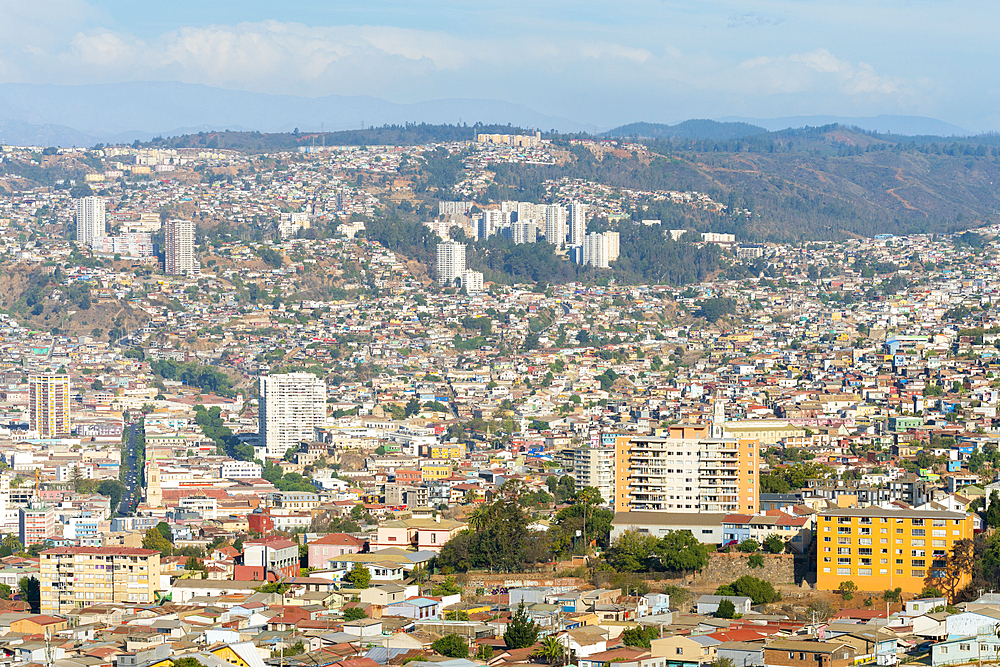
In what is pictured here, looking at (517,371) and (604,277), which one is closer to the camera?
(517,371)

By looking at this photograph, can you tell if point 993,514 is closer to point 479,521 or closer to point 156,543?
point 479,521

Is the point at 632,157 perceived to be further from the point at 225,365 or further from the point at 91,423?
the point at 91,423

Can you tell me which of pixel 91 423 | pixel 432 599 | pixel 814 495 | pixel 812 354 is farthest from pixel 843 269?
pixel 432 599

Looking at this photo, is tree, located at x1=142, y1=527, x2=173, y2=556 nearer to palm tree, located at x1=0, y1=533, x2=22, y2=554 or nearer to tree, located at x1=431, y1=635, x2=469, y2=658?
palm tree, located at x1=0, y1=533, x2=22, y2=554

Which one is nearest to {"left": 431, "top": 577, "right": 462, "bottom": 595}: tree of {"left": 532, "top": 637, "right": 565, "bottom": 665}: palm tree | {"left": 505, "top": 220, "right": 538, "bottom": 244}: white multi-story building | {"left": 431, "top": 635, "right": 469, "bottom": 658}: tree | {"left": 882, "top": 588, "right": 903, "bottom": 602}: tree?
{"left": 431, "top": 635, "right": 469, "bottom": 658}: tree

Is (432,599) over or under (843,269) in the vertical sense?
under

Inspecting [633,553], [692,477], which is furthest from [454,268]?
[633,553]

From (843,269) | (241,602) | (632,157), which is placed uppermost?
(632,157)

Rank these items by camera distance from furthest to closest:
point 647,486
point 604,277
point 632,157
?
point 632,157 < point 604,277 < point 647,486

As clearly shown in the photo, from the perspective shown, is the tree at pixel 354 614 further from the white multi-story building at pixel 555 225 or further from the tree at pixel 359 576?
the white multi-story building at pixel 555 225

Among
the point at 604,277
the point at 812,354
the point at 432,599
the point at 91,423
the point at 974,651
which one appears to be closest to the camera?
the point at 974,651
